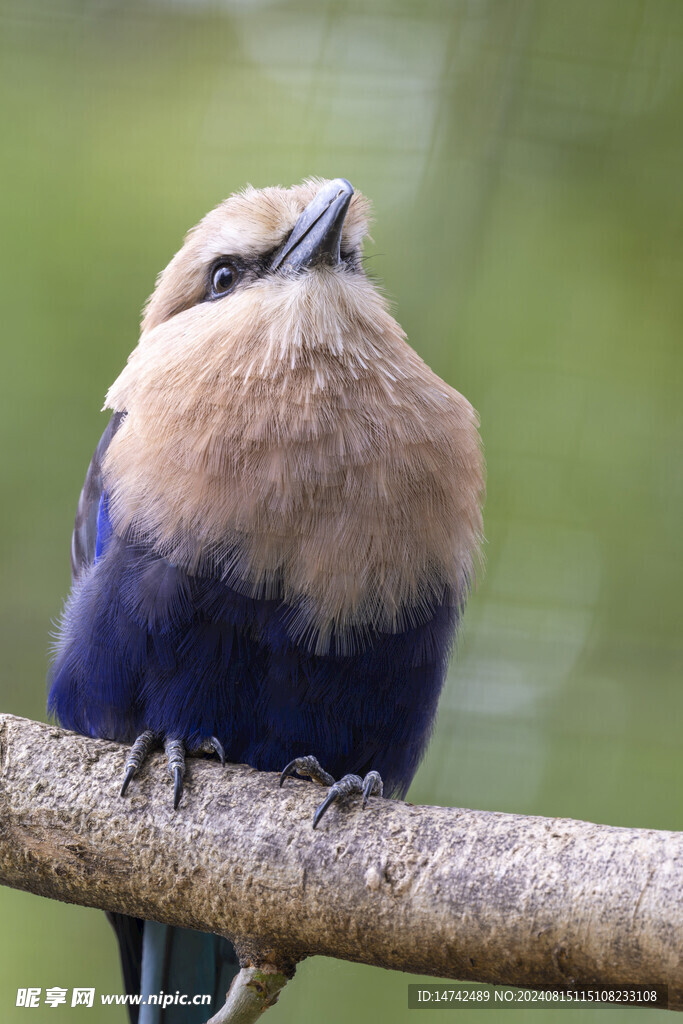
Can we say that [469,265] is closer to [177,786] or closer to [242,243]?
[242,243]

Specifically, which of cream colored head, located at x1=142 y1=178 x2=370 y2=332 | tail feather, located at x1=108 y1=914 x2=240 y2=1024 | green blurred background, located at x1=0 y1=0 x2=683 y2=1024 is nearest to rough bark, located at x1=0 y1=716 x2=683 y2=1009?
tail feather, located at x1=108 y1=914 x2=240 y2=1024

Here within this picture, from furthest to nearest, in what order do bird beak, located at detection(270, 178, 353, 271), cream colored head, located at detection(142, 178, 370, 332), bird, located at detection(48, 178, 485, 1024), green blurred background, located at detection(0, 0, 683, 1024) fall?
green blurred background, located at detection(0, 0, 683, 1024)
cream colored head, located at detection(142, 178, 370, 332)
bird beak, located at detection(270, 178, 353, 271)
bird, located at detection(48, 178, 485, 1024)

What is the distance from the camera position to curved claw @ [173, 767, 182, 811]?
1892mm

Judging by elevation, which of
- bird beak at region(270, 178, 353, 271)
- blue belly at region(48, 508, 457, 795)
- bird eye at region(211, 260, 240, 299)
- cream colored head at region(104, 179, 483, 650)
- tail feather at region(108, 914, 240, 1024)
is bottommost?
tail feather at region(108, 914, 240, 1024)

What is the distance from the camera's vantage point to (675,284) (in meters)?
3.38

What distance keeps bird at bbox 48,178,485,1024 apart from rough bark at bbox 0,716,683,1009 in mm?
90

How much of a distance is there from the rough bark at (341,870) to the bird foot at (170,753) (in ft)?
0.05

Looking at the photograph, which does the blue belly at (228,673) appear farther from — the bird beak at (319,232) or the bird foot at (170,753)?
the bird beak at (319,232)

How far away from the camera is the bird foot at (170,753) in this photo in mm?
1926

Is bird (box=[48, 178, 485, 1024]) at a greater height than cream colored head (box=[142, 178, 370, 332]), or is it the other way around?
cream colored head (box=[142, 178, 370, 332])

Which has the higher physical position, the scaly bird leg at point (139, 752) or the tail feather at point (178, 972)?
the scaly bird leg at point (139, 752)

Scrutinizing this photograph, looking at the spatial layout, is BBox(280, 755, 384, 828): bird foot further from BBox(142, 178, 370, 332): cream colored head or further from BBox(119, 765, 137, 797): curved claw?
BBox(142, 178, 370, 332): cream colored head

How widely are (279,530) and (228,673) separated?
29 centimetres

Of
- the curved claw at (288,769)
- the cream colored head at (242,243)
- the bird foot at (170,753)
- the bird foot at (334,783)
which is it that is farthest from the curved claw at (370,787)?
the cream colored head at (242,243)
